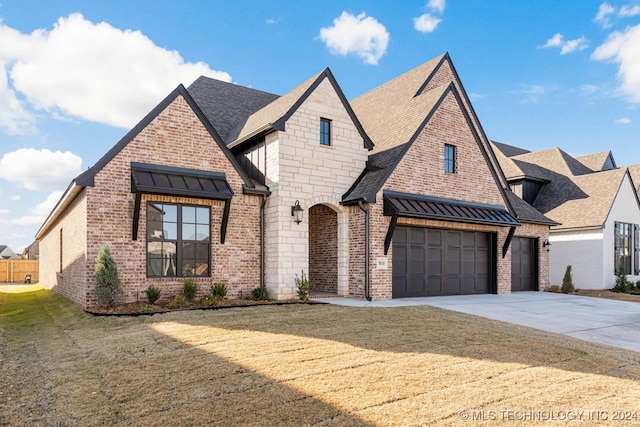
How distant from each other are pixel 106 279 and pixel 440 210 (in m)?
10.2

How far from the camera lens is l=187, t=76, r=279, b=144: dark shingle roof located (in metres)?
17.1

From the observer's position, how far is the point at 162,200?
1121 cm

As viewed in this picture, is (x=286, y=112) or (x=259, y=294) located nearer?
(x=259, y=294)

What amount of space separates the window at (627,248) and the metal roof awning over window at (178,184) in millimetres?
20497

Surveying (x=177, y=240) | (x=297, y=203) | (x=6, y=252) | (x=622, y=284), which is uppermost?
(x=297, y=203)

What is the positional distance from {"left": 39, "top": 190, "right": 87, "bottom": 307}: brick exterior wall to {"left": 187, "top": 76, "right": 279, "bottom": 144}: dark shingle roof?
593 centimetres

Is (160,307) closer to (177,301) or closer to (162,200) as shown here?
(177,301)

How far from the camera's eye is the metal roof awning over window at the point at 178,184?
10.6 metres

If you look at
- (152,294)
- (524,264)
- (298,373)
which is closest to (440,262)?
(524,264)

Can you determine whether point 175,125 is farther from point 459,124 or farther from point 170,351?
point 459,124

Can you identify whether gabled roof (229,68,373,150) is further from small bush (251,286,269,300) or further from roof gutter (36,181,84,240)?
roof gutter (36,181,84,240)

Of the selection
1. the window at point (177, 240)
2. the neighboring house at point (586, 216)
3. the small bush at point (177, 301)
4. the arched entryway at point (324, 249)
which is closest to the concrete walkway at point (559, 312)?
the arched entryway at point (324, 249)

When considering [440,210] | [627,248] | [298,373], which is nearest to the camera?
[298,373]

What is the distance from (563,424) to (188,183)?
9.93 metres
